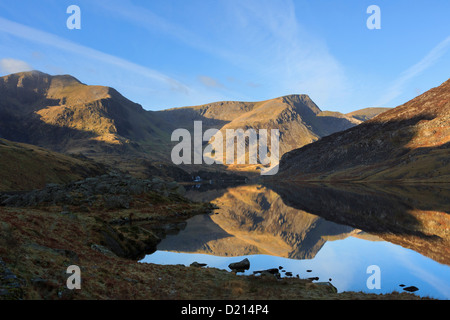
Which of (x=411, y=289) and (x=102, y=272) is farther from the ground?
(x=102, y=272)

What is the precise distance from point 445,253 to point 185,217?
50.6 m

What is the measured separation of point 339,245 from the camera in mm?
41094

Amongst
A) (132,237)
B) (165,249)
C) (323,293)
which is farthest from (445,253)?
(132,237)

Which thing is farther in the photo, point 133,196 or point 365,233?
point 133,196

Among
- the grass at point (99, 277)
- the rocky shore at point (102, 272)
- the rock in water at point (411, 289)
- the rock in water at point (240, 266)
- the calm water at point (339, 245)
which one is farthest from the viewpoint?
the rock in water at point (240, 266)

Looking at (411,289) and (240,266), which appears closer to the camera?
(411,289)

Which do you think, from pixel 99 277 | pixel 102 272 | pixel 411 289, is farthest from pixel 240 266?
pixel 99 277

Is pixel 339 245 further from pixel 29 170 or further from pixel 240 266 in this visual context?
pixel 29 170

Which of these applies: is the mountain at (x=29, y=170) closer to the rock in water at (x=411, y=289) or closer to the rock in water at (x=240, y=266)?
the rock in water at (x=240, y=266)

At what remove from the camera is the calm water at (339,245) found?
2617 cm

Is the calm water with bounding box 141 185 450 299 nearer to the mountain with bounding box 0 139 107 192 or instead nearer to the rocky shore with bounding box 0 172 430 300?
the rocky shore with bounding box 0 172 430 300

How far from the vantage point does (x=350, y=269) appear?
28859 mm

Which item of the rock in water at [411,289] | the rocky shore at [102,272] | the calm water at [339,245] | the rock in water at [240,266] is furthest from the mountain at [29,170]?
the rock in water at [411,289]
